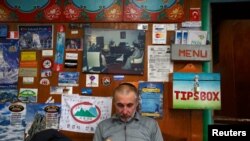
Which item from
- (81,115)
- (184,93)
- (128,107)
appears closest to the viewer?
(128,107)

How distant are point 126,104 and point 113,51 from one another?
539 millimetres

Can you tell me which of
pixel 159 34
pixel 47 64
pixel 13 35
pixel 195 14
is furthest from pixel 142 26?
pixel 13 35


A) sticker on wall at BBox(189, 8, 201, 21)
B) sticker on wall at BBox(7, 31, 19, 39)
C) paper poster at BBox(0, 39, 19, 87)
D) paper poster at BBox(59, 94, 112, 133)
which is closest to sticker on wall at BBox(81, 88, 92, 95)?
paper poster at BBox(59, 94, 112, 133)

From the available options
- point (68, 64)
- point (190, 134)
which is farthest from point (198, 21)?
point (68, 64)

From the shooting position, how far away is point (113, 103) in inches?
107

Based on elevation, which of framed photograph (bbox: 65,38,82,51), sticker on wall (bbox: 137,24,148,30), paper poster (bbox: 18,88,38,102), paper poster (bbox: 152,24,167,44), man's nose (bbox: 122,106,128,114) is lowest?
man's nose (bbox: 122,106,128,114)

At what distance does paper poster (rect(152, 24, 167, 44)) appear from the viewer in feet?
8.93

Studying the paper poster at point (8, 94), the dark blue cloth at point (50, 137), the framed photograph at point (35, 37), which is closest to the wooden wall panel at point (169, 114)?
the framed photograph at point (35, 37)

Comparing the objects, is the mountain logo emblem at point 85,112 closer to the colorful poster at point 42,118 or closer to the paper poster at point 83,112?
the paper poster at point 83,112

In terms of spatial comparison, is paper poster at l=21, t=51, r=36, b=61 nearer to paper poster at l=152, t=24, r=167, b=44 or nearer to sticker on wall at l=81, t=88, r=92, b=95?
sticker on wall at l=81, t=88, r=92, b=95

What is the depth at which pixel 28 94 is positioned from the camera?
9.36 feet

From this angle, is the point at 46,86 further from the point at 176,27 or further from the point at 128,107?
the point at 176,27

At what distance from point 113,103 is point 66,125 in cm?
44

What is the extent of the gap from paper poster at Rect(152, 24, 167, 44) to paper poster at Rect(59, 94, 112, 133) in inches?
23.9
